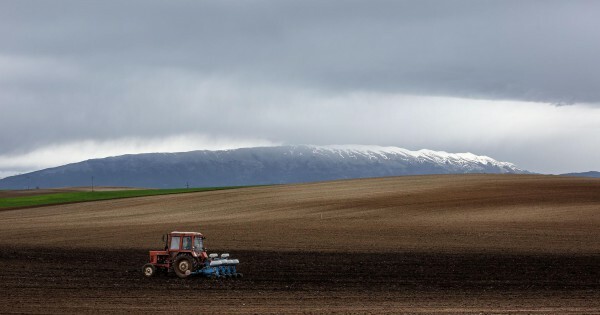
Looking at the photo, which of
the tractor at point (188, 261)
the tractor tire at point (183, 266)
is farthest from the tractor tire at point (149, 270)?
the tractor tire at point (183, 266)

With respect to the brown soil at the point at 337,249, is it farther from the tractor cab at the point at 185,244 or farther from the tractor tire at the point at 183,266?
the tractor cab at the point at 185,244

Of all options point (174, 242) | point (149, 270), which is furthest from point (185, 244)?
point (149, 270)

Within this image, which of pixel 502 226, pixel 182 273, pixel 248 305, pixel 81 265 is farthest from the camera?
pixel 502 226

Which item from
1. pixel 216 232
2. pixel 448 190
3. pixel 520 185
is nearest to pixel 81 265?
pixel 216 232

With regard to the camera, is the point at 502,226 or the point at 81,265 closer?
the point at 81,265

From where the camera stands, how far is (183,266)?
37281mm

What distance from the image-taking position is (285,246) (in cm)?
5175

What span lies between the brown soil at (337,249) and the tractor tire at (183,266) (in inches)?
24.5

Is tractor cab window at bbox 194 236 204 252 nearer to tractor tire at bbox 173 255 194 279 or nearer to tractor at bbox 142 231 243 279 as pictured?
tractor at bbox 142 231 243 279

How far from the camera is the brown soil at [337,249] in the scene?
2873 centimetres

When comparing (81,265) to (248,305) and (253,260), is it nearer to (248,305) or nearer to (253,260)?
(253,260)

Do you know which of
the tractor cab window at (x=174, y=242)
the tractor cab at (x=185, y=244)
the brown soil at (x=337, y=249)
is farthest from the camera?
the tractor cab window at (x=174, y=242)

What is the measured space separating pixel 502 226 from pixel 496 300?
1349 inches

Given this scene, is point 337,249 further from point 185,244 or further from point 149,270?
point 149,270
